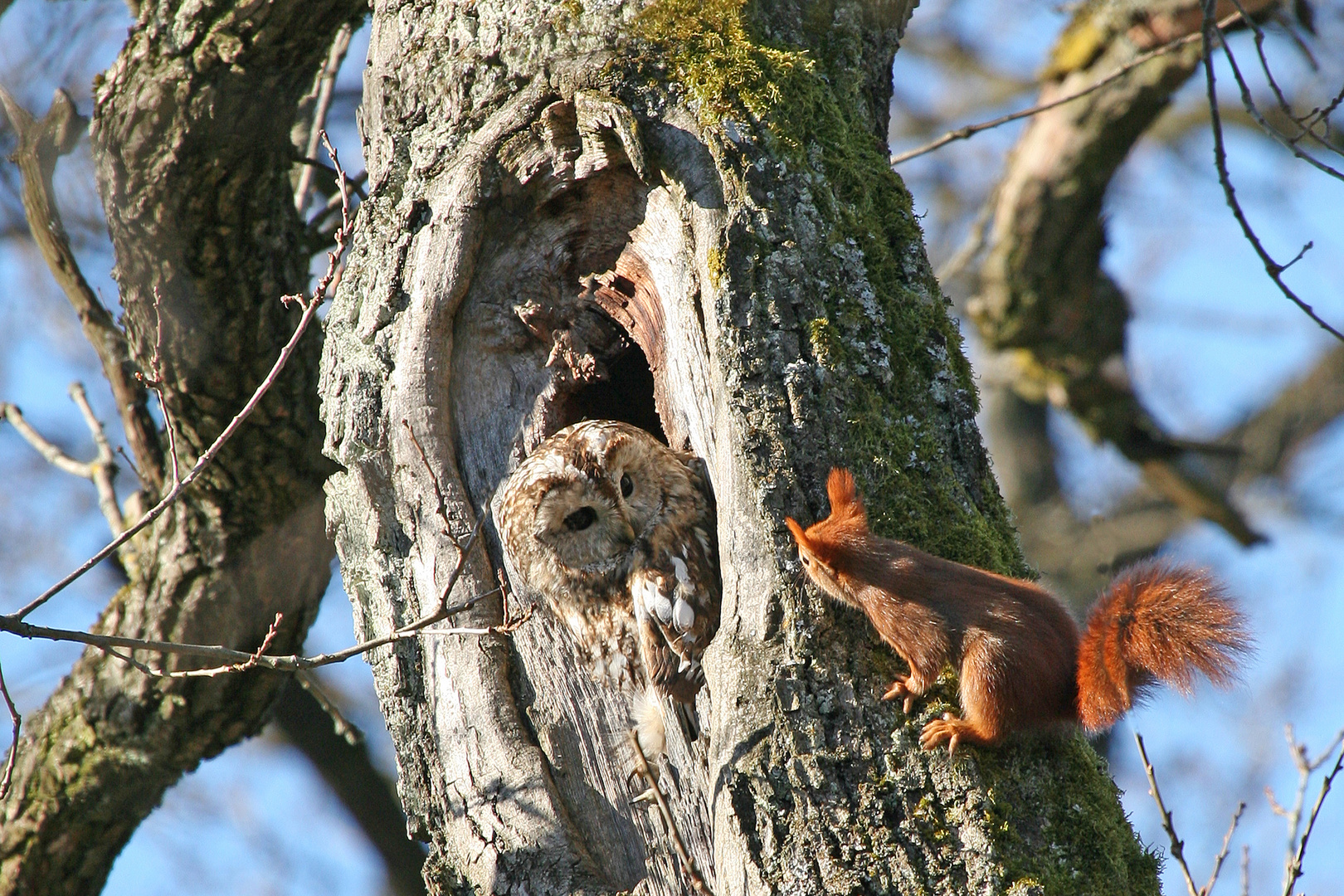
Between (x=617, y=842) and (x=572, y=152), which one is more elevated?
(x=572, y=152)

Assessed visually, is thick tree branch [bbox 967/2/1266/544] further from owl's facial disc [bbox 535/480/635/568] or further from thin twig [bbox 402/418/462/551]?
thin twig [bbox 402/418/462/551]

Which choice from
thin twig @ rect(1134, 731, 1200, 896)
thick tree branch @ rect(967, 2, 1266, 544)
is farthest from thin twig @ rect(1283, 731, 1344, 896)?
thick tree branch @ rect(967, 2, 1266, 544)

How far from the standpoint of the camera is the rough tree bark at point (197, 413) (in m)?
3.36

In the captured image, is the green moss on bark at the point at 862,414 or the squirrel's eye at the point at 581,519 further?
the squirrel's eye at the point at 581,519

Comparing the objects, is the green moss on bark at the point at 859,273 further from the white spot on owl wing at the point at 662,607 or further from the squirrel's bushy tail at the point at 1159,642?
the white spot on owl wing at the point at 662,607

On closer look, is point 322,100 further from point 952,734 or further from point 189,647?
point 952,734

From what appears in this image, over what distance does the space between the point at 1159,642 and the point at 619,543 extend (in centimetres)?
165

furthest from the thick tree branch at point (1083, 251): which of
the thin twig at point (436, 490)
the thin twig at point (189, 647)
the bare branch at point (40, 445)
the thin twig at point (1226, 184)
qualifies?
the bare branch at point (40, 445)

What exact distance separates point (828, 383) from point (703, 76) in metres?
0.82

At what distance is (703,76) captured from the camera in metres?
2.53

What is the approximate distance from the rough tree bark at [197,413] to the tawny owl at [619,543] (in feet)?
3.97

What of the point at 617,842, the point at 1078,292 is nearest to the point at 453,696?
the point at 617,842

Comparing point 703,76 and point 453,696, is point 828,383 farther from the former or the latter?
point 453,696

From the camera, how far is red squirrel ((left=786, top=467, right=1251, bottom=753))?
74.1 inches
